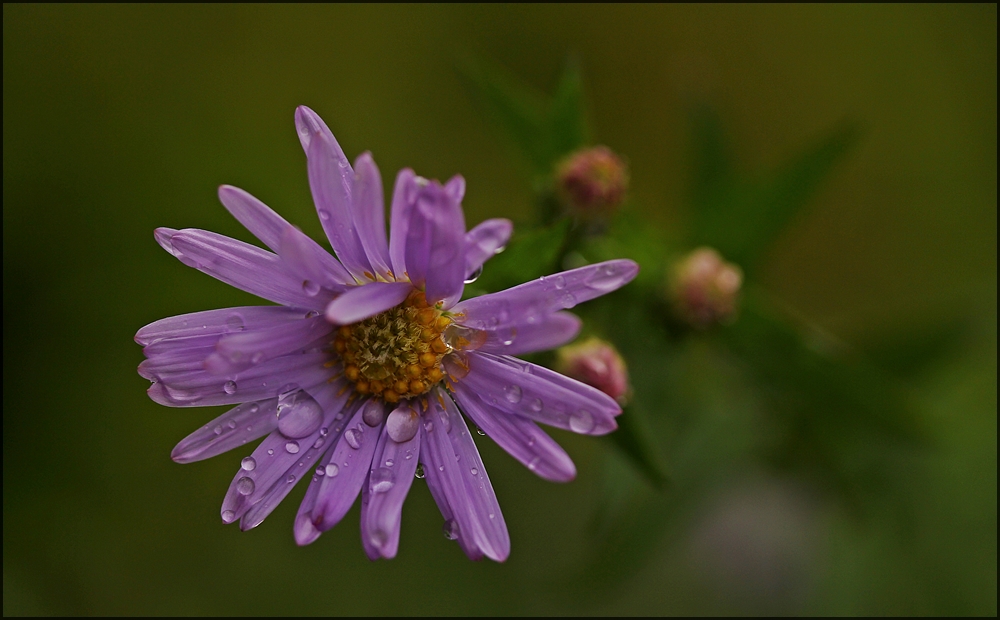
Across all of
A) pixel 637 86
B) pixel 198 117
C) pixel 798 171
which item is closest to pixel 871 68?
pixel 637 86

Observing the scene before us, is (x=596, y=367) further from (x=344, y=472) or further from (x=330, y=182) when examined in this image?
(x=330, y=182)

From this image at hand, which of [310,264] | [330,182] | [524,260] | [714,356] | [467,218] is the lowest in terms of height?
Result: [714,356]

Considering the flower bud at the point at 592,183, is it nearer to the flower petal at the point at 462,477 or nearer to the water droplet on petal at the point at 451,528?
the flower petal at the point at 462,477

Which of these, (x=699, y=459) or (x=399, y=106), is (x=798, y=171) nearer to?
(x=699, y=459)

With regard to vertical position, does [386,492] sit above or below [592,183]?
below

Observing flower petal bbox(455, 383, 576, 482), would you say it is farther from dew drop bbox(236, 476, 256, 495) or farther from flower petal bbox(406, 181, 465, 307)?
dew drop bbox(236, 476, 256, 495)

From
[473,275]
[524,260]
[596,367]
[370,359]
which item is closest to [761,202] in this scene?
[596,367]
